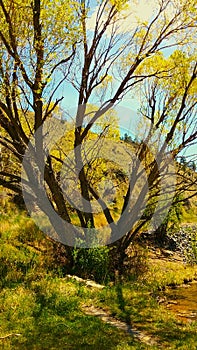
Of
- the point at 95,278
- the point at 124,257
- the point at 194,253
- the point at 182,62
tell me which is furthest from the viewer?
the point at 194,253

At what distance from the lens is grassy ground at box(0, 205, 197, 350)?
6.98 meters

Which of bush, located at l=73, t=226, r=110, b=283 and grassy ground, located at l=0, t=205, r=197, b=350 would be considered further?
bush, located at l=73, t=226, r=110, b=283

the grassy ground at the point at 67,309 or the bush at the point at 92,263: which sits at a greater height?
the bush at the point at 92,263

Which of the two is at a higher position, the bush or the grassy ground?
the bush

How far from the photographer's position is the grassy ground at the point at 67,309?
6.98m

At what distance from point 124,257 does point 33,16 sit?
978 centimetres

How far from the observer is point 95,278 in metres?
12.9

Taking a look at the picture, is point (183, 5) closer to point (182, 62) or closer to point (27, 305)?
point (182, 62)

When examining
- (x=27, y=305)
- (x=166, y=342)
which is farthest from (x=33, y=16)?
(x=166, y=342)

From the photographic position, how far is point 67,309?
→ 895 cm

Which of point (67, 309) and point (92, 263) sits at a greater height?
point (92, 263)

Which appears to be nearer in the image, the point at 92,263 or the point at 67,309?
the point at 67,309

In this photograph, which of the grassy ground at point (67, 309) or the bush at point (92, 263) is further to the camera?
the bush at point (92, 263)

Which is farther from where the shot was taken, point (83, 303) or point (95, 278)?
point (95, 278)
